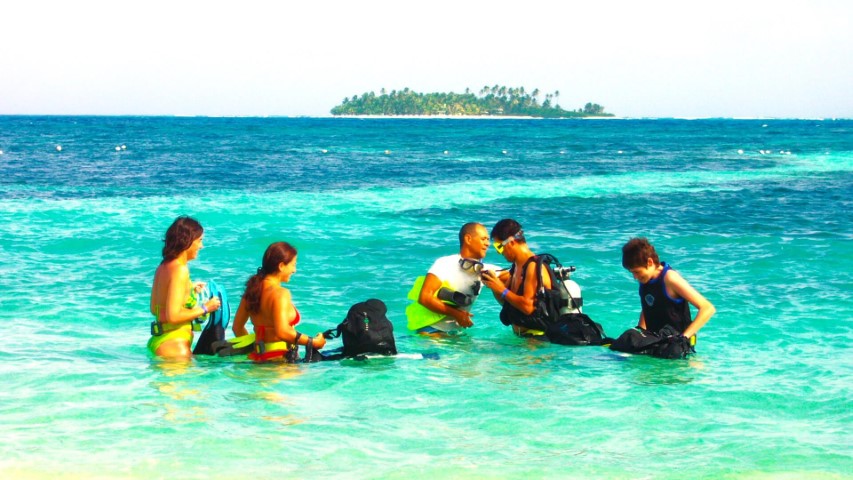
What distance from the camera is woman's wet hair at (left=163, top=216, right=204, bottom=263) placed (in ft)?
24.2

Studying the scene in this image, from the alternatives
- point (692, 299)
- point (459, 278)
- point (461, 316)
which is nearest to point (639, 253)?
point (692, 299)

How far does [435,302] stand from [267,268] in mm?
2003

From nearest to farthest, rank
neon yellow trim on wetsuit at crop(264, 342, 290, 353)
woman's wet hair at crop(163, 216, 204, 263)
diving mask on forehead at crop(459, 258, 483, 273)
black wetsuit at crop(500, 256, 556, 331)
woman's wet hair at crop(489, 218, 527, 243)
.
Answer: woman's wet hair at crop(163, 216, 204, 263), neon yellow trim on wetsuit at crop(264, 342, 290, 353), woman's wet hair at crop(489, 218, 527, 243), black wetsuit at crop(500, 256, 556, 331), diving mask on forehead at crop(459, 258, 483, 273)

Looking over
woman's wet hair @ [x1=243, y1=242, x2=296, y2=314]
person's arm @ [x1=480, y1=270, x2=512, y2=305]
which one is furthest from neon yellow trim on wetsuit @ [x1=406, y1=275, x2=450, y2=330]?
→ woman's wet hair @ [x1=243, y1=242, x2=296, y2=314]

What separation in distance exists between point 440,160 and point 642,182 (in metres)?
15.8

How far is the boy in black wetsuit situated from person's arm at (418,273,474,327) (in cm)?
160

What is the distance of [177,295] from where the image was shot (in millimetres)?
7484

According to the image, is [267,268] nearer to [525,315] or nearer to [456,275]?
[456,275]

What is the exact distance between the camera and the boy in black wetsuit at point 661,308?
7695mm

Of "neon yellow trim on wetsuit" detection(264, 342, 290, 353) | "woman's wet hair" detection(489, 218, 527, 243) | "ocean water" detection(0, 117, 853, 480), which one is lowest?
"ocean water" detection(0, 117, 853, 480)

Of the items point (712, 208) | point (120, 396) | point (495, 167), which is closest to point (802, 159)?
point (495, 167)

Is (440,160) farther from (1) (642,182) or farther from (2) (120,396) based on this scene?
(2) (120,396)

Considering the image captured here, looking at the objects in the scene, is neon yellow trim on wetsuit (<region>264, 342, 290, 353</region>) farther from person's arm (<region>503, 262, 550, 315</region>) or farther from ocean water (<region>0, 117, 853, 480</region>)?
person's arm (<region>503, 262, 550, 315</region>)

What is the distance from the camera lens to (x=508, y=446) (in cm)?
609
